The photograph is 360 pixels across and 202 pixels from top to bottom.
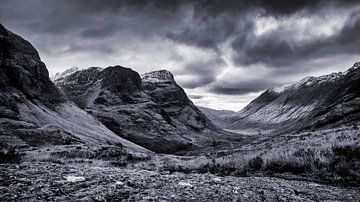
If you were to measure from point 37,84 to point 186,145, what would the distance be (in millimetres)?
103664

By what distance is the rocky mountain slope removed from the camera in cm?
7957

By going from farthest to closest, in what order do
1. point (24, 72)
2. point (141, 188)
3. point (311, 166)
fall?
point (24, 72), point (311, 166), point (141, 188)

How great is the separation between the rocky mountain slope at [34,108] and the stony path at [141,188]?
→ 6458 centimetres

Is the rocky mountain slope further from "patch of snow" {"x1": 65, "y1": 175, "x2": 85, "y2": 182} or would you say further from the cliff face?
"patch of snow" {"x1": 65, "y1": 175, "x2": 85, "y2": 182}

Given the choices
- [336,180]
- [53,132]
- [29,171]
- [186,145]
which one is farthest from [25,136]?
[186,145]

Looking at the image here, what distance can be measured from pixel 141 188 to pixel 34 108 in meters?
120

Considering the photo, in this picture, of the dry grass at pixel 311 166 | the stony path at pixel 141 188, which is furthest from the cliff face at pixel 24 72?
the stony path at pixel 141 188

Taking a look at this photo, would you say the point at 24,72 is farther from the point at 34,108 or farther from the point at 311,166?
the point at 311,166

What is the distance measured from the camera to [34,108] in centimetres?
11388

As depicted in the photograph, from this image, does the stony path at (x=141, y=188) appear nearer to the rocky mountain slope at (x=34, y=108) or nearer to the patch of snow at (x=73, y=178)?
the patch of snow at (x=73, y=178)

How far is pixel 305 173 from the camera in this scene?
11.7 metres

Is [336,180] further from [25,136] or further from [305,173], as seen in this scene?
[25,136]

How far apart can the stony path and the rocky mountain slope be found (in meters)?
64.6

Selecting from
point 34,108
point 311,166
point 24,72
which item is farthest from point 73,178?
point 24,72
